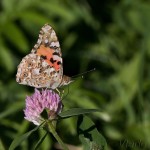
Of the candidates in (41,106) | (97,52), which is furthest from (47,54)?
(97,52)

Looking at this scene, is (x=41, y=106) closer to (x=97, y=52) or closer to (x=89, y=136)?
(x=89, y=136)

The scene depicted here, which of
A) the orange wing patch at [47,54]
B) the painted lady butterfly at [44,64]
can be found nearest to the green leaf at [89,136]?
the painted lady butterfly at [44,64]

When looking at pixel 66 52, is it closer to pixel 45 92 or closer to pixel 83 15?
pixel 83 15

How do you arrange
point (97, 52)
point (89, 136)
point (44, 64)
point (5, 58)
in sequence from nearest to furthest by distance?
point (89, 136) → point (44, 64) → point (5, 58) → point (97, 52)

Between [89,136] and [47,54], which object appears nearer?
[89,136]

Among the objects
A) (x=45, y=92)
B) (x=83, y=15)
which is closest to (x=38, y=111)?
(x=45, y=92)

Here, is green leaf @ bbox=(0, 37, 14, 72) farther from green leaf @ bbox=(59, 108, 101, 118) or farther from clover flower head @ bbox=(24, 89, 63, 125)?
green leaf @ bbox=(59, 108, 101, 118)

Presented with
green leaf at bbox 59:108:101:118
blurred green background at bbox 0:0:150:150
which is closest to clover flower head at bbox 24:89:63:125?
green leaf at bbox 59:108:101:118

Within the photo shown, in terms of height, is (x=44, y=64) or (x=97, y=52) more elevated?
(x=44, y=64)
